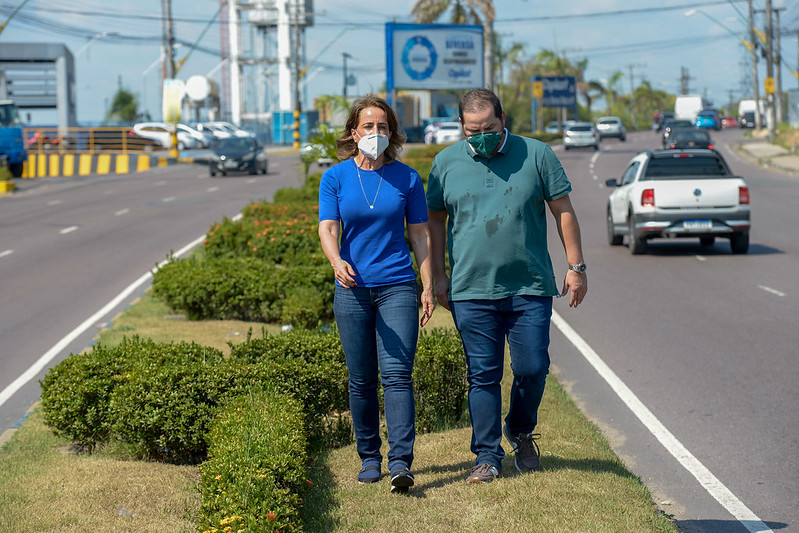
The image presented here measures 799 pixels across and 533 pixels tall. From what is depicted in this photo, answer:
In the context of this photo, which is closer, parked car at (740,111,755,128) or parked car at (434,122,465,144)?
parked car at (434,122,465,144)

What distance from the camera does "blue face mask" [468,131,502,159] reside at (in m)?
5.27

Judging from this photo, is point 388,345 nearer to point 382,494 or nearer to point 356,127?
point 382,494

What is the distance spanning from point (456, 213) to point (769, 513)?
2.20 m

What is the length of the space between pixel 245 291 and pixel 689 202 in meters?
8.50

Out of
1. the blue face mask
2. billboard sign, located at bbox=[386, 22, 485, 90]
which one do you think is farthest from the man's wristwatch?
billboard sign, located at bbox=[386, 22, 485, 90]

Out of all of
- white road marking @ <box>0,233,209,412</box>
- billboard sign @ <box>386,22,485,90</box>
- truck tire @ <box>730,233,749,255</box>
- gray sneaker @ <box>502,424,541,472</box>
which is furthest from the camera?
billboard sign @ <box>386,22,485,90</box>

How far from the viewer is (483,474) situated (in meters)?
5.42

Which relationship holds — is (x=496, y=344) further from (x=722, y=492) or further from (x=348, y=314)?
(x=722, y=492)

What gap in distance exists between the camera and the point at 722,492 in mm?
5953

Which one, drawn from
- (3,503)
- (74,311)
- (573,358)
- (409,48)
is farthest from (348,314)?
(409,48)

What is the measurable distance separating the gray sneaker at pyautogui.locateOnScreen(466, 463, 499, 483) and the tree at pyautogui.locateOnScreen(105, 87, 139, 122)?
335 feet

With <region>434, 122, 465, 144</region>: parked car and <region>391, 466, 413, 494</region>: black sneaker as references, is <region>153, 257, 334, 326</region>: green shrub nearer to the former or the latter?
<region>391, 466, 413, 494</region>: black sneaker

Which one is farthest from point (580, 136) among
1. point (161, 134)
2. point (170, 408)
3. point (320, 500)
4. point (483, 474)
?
point (320, 500)

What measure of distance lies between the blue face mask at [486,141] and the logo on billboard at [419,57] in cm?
3363
